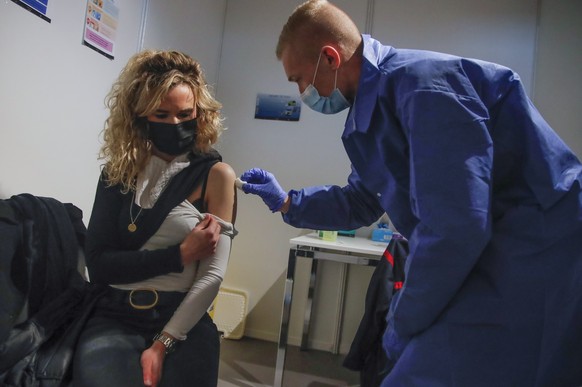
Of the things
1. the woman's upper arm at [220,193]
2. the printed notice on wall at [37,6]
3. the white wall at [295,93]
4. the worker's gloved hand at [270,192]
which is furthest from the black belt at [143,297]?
the white wall at [295,93]

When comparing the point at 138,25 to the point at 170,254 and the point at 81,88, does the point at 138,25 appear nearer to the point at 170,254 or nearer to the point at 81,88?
the point at 81,88

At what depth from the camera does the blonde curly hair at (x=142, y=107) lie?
1279 millimetres

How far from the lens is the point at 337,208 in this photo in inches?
45.4

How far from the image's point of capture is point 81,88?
1656 mm

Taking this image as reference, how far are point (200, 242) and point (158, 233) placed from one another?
16 cm

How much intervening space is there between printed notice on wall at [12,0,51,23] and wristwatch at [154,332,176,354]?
126cm

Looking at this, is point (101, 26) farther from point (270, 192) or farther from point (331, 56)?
point (331, 56)

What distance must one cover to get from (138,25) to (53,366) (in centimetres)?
171

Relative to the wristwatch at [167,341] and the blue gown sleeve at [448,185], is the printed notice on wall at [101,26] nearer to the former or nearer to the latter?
the wristwatch at [167,341]

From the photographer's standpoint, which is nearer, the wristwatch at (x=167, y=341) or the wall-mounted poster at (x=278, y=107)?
the wristwatch at (x=167, y=341)

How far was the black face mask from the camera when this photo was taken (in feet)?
4.24

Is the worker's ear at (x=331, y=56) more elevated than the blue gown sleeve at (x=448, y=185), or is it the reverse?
the worker's ear at (x=331, y=56)

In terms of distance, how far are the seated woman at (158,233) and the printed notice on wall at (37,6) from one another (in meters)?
0.41

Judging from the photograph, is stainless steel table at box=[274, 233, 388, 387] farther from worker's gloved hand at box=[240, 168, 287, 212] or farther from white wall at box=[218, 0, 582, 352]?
worker's gloved hand at box=[240, 168, 287, 212]
